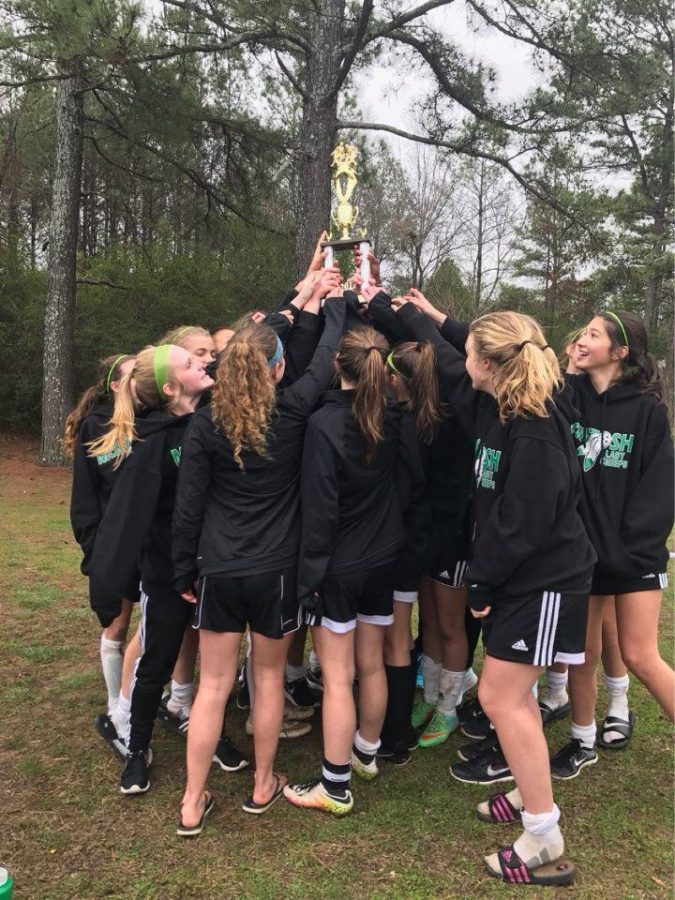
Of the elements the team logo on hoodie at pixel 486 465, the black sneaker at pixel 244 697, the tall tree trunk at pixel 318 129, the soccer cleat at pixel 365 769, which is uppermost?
the tall tree trunk at pixel 318 129

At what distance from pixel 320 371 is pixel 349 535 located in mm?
746

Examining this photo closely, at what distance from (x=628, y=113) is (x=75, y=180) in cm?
965

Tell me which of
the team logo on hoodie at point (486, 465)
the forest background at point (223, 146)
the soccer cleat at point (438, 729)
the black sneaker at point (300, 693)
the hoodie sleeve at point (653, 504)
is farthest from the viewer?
the forest background at point (223, 146)

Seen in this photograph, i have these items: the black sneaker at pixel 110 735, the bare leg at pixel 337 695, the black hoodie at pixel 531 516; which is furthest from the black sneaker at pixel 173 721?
the black hoodie at pixel 531 516

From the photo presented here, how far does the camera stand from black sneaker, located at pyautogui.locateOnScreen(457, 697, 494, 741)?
359 cm

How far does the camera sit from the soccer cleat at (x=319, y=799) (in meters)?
2.90

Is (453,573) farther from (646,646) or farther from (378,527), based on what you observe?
(646,646)

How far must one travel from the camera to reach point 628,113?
369 inches

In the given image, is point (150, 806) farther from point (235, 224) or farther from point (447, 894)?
point (235, 224)

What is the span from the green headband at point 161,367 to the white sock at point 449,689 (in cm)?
208

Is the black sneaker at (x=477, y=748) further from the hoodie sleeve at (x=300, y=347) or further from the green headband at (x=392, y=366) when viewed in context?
the hoodie sleeve at (x=300, y=347)

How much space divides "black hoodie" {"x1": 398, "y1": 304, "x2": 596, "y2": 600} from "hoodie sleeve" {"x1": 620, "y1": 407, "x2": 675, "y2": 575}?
1.78ft

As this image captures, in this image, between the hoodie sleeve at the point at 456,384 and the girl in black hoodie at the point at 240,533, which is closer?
the girl in black hoodie at the point at 240,533

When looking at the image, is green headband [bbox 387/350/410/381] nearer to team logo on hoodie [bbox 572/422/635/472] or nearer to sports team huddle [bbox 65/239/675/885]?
sports team huddle [bbox 65/239/675/885]
